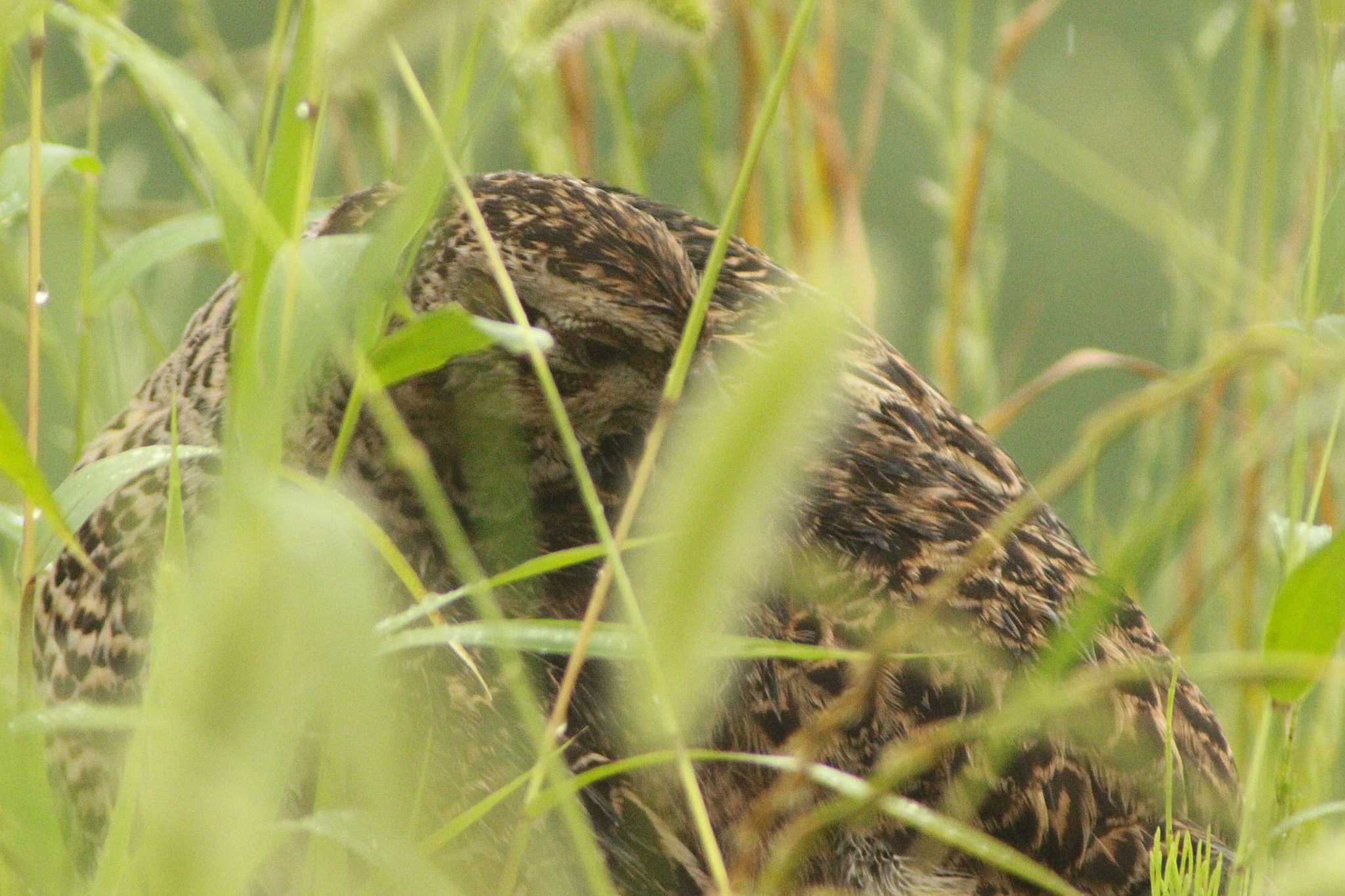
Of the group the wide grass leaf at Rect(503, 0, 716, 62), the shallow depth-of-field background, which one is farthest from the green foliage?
the wide grass leaf at Rect(503, 0, 716, 62)

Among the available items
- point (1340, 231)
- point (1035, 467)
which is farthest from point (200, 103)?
point (1035, 467)

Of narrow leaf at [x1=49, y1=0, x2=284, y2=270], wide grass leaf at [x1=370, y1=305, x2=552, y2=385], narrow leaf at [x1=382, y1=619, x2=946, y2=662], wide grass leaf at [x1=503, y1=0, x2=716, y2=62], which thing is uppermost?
wide grass leaf at [x1=503, y1=0, x2=716, y2=62]

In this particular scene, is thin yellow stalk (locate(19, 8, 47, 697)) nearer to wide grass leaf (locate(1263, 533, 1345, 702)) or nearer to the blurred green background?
the blurred green background

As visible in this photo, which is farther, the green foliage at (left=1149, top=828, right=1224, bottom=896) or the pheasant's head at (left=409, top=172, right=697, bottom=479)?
the pheasant's head at (left=409, top=172, right=697, bottom=479)

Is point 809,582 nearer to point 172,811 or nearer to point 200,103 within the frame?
point 200,103

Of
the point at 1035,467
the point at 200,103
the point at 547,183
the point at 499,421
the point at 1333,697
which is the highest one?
the point at 200,103

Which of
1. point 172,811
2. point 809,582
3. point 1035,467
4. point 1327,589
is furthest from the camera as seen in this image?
point 1035,467

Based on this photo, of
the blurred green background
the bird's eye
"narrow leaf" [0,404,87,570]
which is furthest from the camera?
the bird's eye
